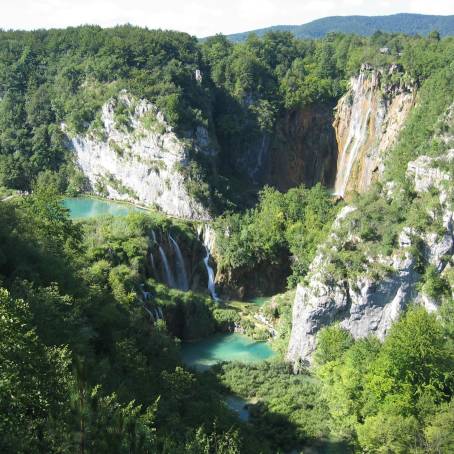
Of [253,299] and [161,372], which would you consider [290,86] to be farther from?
[161,372]

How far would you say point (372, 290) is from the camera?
33.8 m

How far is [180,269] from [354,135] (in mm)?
29209

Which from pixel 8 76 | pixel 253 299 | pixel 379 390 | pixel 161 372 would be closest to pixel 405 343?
pixel 379 390

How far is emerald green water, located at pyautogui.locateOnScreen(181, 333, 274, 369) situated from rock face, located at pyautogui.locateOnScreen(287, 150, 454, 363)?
9.07 feet

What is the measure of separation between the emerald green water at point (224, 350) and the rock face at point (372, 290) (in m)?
2.76

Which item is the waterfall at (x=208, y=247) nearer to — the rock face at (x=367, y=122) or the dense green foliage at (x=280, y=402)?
the dense green foliage at (x=280, y=402)

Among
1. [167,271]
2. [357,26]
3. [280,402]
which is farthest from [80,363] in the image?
[357,26]

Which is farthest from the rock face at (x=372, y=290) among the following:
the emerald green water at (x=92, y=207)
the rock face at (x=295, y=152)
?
the rock face at (x=295, y=152)

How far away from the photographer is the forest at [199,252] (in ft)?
46.3

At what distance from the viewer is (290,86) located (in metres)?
69.9

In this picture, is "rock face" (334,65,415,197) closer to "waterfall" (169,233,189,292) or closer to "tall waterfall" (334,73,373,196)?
"tall waterfall" (334,73,373,196)

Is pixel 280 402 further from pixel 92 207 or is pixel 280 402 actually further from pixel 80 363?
pixel 92 207

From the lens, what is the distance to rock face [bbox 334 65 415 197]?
5788 cm

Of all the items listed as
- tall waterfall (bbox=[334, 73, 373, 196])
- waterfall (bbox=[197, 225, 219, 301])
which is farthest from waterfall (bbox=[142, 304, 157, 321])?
tall waterfall (bbox=[334, 73, 373, 196])
